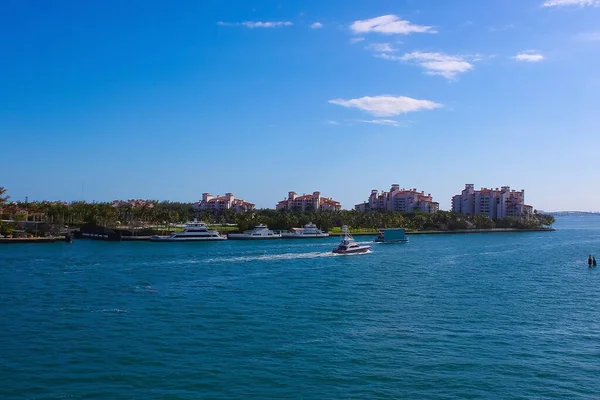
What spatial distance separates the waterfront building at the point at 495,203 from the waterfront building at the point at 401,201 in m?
8.35

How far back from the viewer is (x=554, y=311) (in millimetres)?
25234

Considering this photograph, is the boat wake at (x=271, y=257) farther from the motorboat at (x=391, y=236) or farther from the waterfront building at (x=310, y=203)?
the waterfront building at (x=310, y=203)

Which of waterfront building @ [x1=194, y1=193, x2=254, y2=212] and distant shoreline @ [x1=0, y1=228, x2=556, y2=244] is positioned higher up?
waterfront building @ [x1=194, y1=193, x2=254, y2=212]

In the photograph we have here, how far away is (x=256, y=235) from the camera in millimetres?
84438

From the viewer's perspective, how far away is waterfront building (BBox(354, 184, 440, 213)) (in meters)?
140

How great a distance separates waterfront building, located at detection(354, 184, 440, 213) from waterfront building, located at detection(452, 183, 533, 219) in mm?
8351

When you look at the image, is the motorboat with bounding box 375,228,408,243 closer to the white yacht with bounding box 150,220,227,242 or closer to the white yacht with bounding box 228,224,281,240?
the white yacht with bounding box 228,224,281,240

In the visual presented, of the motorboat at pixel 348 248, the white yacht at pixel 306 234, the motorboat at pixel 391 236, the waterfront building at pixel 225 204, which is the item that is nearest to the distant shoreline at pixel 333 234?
the white yacht at pixel 306 234

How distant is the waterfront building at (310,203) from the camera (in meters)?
142

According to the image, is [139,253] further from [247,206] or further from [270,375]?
[247,206]

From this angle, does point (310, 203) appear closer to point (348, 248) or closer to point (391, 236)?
point (391, 236)

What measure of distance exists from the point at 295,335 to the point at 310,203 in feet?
401

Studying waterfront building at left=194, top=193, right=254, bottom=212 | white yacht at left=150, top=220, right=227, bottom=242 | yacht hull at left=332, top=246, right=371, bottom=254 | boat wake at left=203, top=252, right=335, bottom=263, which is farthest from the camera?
waterfront building at left=194, top=193, right=254, bottom=212

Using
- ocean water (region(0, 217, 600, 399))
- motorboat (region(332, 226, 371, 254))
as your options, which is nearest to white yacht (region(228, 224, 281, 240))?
motorboat (region(332, 226, 371, 254))
